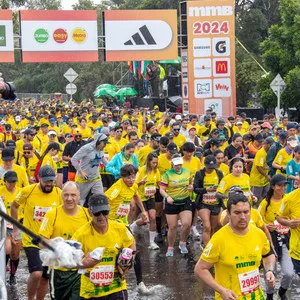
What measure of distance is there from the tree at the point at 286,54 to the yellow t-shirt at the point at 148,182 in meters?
16.7

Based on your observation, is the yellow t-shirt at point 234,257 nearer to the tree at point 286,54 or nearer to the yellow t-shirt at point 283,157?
the yellow t-shirt at point 283,157

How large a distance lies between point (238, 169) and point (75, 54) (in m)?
18.6

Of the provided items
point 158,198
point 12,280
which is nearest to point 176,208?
point 158,198

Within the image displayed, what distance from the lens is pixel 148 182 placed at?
12.8 m

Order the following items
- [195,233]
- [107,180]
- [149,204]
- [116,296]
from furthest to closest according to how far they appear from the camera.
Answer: [107,180]
[195,233]
[149,204]
[116,296]

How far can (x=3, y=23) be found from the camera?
2848 centimetres

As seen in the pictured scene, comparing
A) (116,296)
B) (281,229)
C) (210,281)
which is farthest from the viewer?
(281,229)

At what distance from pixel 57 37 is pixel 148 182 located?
1701cm

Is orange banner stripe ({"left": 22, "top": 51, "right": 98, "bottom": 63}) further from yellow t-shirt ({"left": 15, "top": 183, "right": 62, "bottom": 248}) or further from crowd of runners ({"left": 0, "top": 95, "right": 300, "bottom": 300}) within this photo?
yellow t-shirt ({"left": 15, "top": 183, "right": 62, "bottom": 248})

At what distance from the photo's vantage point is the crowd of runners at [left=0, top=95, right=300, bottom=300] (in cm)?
632

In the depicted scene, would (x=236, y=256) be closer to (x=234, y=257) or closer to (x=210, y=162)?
(x=234, y=257)

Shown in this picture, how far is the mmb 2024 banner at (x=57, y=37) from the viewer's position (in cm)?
2866

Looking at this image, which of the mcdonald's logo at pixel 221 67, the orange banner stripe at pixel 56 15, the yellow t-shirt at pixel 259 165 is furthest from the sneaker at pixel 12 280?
the orange banner stripe at pixel 56 15

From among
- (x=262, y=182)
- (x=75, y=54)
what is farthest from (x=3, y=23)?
(x=262, y=182)
